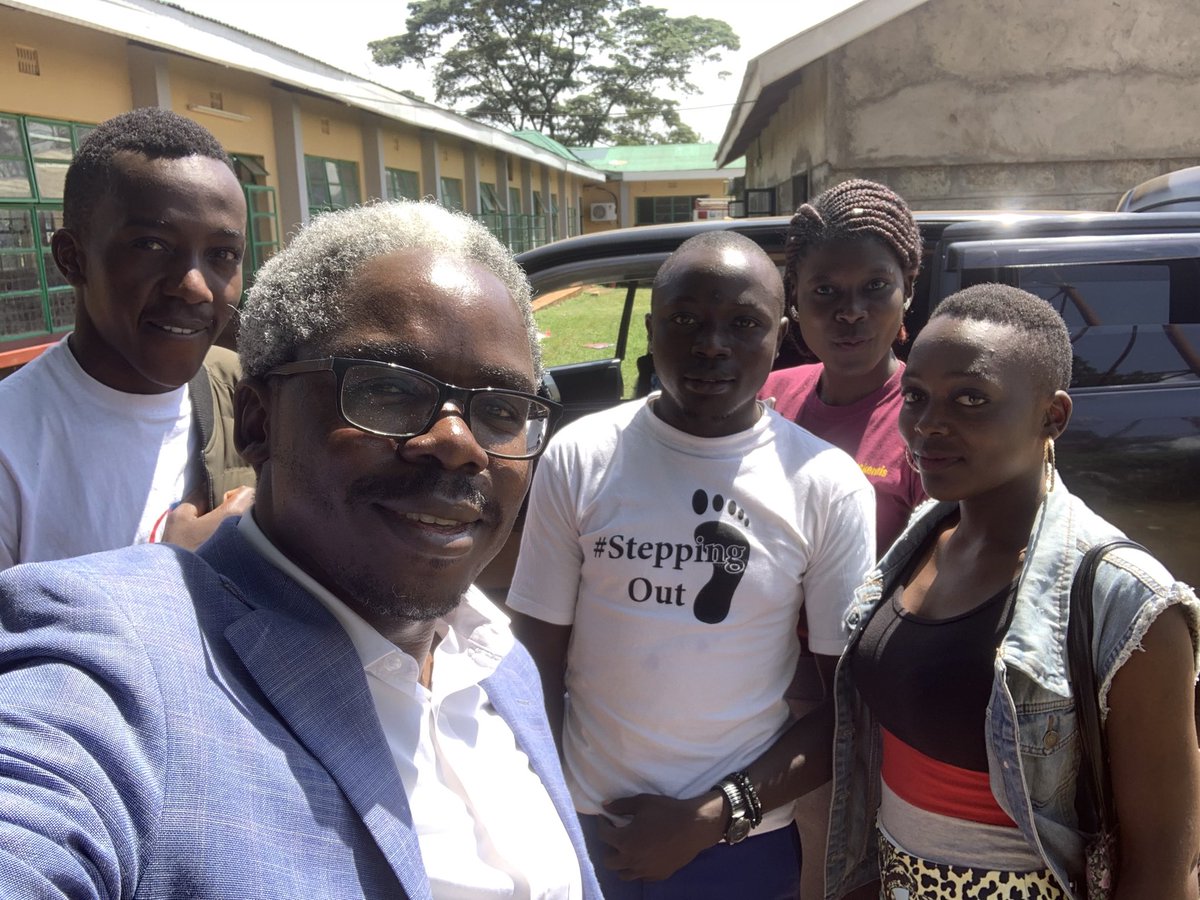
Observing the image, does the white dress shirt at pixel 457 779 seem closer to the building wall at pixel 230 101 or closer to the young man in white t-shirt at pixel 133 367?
the young man in white t-shirt at pixel 133 367

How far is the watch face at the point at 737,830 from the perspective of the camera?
1.68m

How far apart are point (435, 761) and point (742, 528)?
83 cm

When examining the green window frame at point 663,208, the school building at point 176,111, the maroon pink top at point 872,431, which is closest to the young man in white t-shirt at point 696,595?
the maroon pink top at point 872,431

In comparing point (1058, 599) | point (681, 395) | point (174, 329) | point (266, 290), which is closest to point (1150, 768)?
point (1058, 599)

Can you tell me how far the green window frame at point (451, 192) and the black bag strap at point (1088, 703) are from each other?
20.0m

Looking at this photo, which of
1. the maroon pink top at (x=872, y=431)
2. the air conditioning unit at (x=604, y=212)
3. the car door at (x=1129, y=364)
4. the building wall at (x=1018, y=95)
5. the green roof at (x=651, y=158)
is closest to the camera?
the maroon pink top at (x=872, y=431)

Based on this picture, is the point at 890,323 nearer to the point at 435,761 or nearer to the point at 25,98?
the point at 435,761

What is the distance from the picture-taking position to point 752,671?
1.74m

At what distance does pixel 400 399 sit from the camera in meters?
1.05

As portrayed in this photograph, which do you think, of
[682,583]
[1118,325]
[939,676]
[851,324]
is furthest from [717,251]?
[1118,325]

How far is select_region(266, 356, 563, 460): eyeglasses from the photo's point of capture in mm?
1031

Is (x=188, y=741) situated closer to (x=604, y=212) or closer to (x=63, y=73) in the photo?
(x=63, y=73)

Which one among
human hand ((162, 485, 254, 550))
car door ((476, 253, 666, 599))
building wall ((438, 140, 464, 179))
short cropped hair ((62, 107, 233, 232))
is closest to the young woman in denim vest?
car door ((476, 253, 666, 599))

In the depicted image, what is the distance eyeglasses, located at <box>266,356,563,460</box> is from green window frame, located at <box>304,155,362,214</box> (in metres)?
13.1
